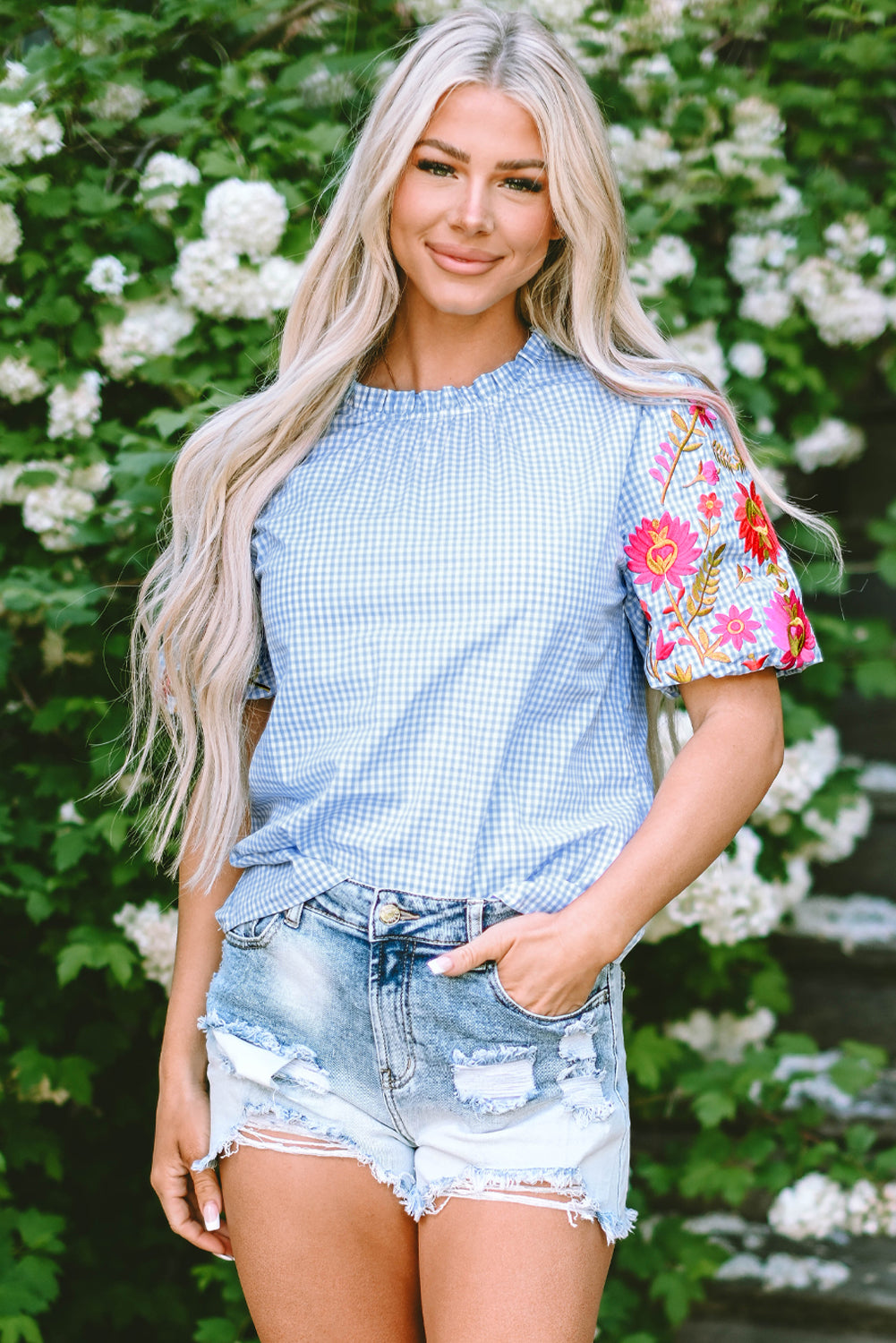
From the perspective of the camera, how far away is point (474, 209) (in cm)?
147

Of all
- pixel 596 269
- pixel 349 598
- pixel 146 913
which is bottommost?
Answer: pixel 146 913

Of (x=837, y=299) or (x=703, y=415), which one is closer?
(x=703, y=415)

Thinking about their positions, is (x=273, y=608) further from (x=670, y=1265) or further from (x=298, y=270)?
(x=670, y=1265)

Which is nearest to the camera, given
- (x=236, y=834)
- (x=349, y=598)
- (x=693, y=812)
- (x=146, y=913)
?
(x=693, y=812)

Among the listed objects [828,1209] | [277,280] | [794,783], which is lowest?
[828,1209]

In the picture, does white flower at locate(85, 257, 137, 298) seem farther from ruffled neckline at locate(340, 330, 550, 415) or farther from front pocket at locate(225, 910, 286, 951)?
front pocket at locate(225, 910, 286, 951)

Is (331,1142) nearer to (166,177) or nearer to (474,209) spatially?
(474,209)

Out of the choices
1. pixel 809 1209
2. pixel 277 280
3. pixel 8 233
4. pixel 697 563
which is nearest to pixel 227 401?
pixel 277 280

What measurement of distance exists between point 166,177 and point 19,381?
47 centimetres

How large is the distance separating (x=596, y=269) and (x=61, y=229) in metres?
1.35

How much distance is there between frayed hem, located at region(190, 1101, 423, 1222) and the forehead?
1.11 m

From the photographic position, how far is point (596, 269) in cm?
156

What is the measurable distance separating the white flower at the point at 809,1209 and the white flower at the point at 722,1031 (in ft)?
1.04

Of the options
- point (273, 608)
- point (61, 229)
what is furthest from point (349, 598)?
point (61, 229)
